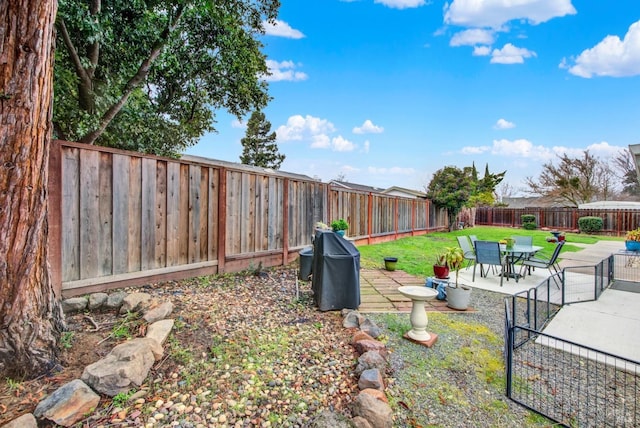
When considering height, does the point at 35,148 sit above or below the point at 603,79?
below

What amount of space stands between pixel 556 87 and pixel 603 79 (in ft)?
5.94

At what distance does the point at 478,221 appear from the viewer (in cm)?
2234

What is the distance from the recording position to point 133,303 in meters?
2.74

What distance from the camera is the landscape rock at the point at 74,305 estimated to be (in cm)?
264

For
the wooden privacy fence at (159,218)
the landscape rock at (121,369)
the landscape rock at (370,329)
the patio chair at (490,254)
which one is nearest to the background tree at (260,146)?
the wooden privacy fence at (159,218)

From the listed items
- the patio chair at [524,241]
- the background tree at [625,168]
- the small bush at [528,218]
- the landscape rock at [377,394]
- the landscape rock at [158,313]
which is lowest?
the landscape rock at [377,394]

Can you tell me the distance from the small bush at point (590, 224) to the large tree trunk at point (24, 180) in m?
21.7

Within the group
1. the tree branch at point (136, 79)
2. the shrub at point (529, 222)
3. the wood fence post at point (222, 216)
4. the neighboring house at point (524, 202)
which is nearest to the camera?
the wood fence post at point (222, 216)

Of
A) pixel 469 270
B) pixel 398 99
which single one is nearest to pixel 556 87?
pixel 398 99

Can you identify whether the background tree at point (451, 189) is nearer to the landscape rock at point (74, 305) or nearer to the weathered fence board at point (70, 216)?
the weathered fence board at point (70, 216)

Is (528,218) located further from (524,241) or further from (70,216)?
(70,216)

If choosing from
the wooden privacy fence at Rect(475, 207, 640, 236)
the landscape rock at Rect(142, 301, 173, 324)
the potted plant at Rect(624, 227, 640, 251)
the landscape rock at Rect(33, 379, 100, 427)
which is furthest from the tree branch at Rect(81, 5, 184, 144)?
the wooden privacy fence at Rect(475, 207, 640, 236)

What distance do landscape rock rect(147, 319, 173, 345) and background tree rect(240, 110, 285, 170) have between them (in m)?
26.9

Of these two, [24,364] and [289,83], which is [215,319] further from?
[289,83]
